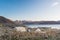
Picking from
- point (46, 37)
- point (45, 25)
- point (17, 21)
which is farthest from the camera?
point (17, 21)

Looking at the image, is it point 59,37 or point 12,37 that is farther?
point 59,37

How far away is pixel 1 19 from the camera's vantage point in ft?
54.5

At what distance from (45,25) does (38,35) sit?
472 centimetres

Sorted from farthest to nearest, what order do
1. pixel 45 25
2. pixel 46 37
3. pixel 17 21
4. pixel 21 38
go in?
pixel 17 21
pixel 45 25
pixel 46 37
pixel 21 38

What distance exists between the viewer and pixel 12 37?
9.51m

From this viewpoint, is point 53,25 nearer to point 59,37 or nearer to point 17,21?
point 17,21

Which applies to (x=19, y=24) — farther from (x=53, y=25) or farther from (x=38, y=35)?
(x=38, y=35)

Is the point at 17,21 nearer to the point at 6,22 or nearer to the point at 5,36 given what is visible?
the point at 6,22

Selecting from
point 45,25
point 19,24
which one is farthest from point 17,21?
point 45,25

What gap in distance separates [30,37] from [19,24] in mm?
6753

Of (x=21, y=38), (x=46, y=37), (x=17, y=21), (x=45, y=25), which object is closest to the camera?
(x=21, y=38)

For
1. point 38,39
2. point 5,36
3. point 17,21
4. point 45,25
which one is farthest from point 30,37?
point 17,21

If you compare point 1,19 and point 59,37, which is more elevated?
point 1,19

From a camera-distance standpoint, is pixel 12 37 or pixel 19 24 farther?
pixel 19 24
